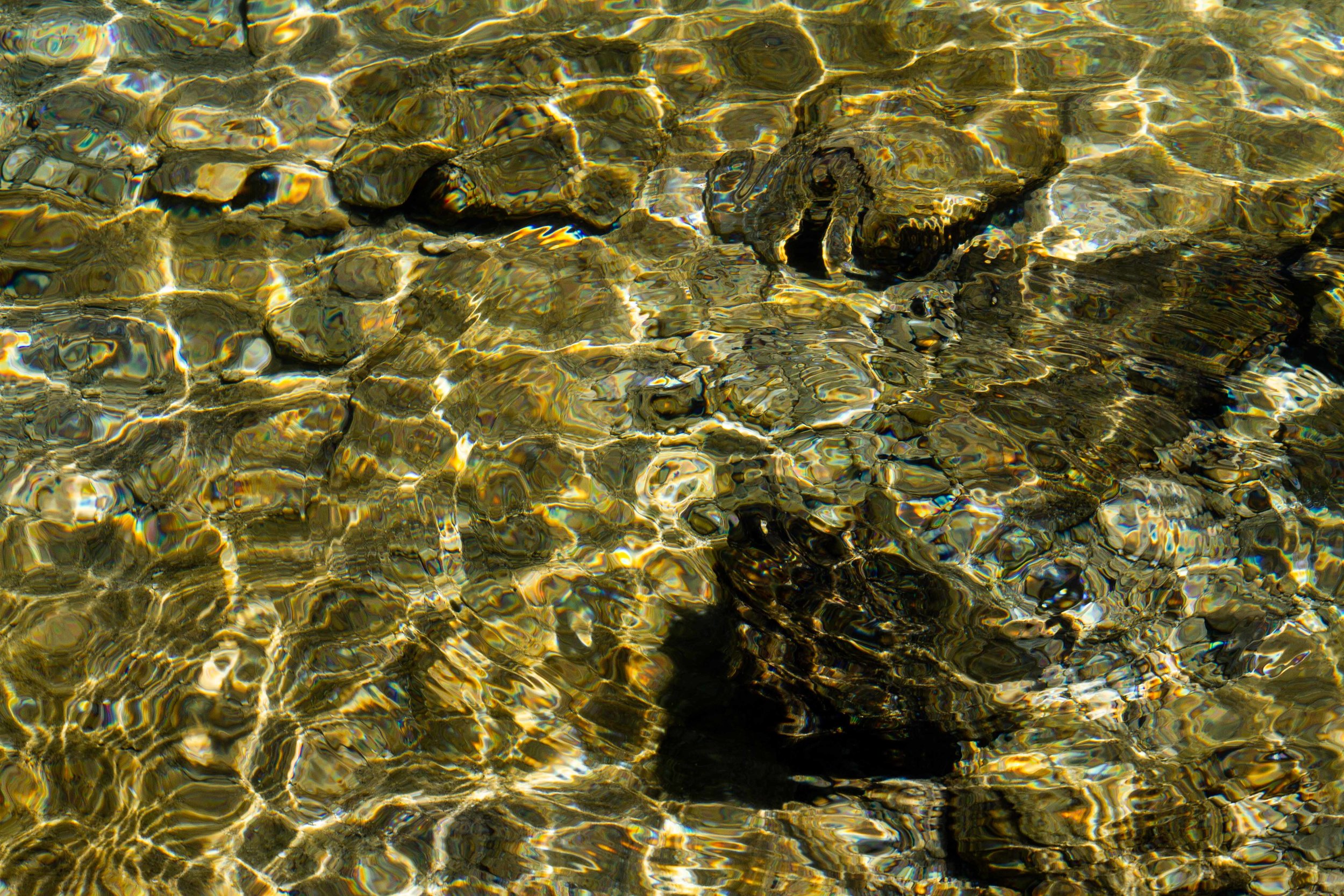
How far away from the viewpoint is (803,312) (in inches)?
158

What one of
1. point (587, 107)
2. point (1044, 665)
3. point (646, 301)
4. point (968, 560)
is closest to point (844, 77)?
point (587, 107)

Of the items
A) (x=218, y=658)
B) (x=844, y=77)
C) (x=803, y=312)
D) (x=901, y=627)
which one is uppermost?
(x=844, y=77)

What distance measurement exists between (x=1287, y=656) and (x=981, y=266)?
71.6 inches

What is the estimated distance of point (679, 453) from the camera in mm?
3648

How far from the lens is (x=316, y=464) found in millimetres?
3746

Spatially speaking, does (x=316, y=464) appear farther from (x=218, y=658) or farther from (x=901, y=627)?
(x=901, y=627)

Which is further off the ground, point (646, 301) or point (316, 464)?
point (646, 301)

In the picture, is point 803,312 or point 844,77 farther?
point 844,77

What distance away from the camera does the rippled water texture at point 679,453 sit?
2.97 metres

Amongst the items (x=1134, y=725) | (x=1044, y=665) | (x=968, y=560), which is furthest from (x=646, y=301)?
(x=1134, y=725)

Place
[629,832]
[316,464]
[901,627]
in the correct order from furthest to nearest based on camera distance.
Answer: [316,464]
[901,627]
[629,832]

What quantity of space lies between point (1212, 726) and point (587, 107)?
3.62 metres

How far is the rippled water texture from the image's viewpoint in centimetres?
297

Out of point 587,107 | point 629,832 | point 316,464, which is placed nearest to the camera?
point 629,832
